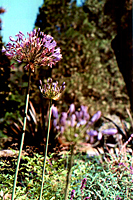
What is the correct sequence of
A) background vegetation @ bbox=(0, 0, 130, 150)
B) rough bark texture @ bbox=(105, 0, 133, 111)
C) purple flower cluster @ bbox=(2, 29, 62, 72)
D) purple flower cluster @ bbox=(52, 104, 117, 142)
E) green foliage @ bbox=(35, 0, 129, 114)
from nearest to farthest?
purple flower cluster @ bbox=(52, 104, 117, 142) < purple flower cluster @ bbox=(2, 29, 62, 72) < rough bark texture @ bbox=(105, 0, 133, 111) < background vegetation @ bbox=(0, 0, 130, 150) < green foliage @ bbox=(35, 0, 129, 114)

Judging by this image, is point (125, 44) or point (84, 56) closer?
point (125, 44)

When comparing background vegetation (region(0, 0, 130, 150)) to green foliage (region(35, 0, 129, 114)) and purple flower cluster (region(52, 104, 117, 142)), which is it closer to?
green foliage (region(35, 0, 129, 114))

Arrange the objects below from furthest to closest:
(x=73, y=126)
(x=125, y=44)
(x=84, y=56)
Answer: (x=84, y=56)
(x=125, y=44)
(x=73, y=126)

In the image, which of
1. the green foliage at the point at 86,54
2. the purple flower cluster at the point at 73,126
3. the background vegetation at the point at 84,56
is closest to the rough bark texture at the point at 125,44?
the purple flower cluster at the point at 73,126

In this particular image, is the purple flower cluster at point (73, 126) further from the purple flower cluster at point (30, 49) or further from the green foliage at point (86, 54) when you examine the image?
the green foliage at point (86, 54)

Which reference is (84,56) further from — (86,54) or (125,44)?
(125,44)

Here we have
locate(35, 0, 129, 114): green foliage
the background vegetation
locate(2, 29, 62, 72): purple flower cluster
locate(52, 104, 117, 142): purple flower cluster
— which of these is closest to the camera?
locate(52, 104, 117, 142): purple flower cluster

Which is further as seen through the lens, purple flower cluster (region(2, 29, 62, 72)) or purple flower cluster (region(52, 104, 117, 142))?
purple flower cluster (region(2, 29, 62, 72))

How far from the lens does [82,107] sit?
5.05 meters

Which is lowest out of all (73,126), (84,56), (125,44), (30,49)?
(73,126)

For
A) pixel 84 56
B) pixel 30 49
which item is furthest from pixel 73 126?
pixel 84 56

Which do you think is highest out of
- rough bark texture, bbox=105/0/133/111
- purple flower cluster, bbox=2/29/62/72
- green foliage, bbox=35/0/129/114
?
green foliage, bbox=35/0/129/114

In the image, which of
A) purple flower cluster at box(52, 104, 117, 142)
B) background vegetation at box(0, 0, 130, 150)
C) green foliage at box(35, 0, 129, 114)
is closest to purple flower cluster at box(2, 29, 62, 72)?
purple flower cluster at box(52, 104, 117, 142)

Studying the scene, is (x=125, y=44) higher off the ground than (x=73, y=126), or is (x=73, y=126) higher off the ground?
(x=125, y=44)
